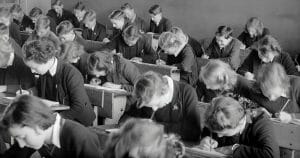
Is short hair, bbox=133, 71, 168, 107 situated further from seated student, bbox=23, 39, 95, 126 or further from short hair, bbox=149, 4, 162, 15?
short hair, bbox=149, 4, 162, 15

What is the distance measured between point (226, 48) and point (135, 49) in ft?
4.45

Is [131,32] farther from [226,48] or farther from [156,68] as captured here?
[226,48]

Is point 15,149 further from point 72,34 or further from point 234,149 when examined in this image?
point 72,34

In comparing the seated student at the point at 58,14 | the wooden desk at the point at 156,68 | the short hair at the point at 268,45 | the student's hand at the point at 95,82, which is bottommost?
the student's hand at the point at 95,82

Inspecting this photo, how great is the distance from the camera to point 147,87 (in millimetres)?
3561

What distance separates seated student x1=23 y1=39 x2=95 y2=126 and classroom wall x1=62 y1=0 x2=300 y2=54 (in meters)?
5.75

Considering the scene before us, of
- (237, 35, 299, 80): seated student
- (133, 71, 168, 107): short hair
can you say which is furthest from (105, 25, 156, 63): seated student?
(133, 71, 168, 107): short hair

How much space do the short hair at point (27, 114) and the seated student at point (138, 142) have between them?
20.9 inches

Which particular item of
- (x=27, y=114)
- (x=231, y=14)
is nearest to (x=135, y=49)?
(x=231, y=14)

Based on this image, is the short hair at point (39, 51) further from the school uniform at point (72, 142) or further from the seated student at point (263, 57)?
the seated student at point (263, 57)

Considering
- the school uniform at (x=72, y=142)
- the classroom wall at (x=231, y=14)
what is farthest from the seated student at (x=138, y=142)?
the classroom wall at (x=231, y=14)

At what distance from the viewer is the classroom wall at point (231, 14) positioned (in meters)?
9.25

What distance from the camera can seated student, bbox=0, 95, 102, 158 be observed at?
274 cm

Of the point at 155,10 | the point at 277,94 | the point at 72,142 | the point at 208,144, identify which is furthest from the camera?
the point at 155,10
